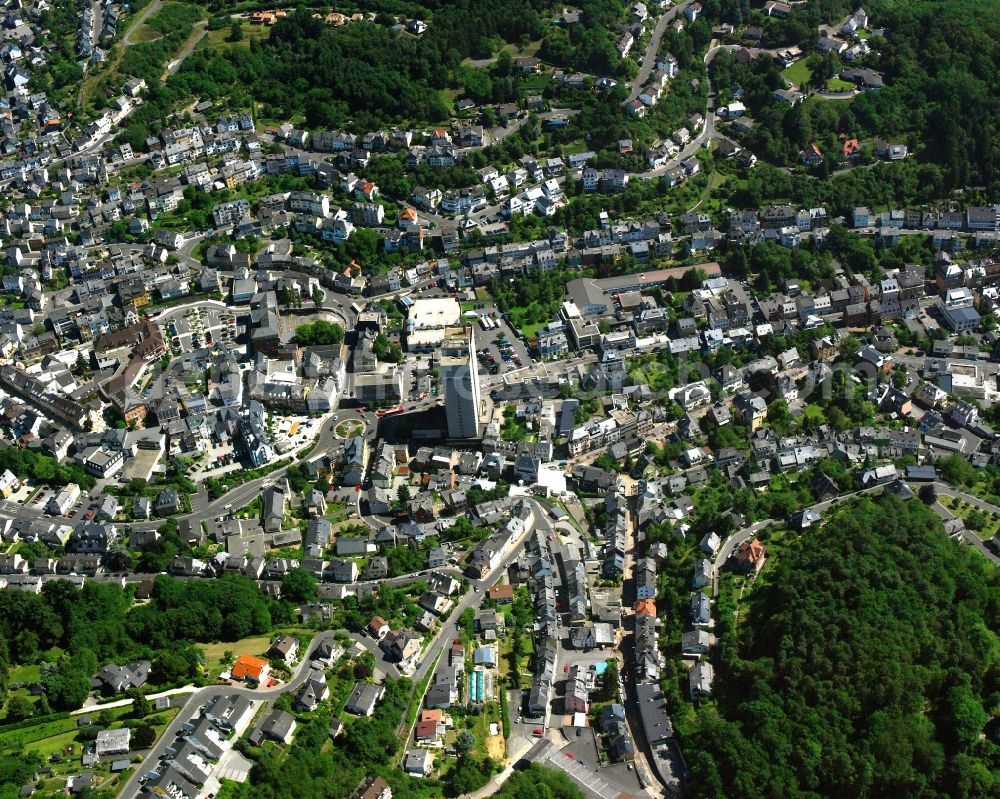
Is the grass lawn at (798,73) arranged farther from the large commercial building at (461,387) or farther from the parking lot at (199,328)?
the parking lot at (199,328)

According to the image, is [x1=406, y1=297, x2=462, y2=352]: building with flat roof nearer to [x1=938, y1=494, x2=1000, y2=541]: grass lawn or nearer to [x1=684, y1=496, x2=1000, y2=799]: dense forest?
[x1=684, y1=496, x2=1000, y2=799]: dense forest

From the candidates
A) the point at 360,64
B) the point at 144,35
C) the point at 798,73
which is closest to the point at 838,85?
the point at 798,73

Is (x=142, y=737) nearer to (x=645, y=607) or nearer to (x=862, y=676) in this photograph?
(x=645, y=607)

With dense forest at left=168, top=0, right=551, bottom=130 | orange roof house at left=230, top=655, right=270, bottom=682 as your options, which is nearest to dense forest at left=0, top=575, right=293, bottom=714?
orange roof house at left=230, top=655, right=270, bottom=682

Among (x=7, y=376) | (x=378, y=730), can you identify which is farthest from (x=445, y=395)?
(x=7, y=376)

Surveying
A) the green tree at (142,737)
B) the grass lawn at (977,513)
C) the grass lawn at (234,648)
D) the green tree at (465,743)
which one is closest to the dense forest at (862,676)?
the grass lawn at (977,513)
